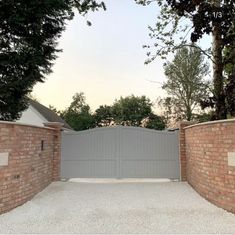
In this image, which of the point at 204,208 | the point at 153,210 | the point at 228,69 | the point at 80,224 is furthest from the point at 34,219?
the point at 228,69

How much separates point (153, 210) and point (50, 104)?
1345 inches

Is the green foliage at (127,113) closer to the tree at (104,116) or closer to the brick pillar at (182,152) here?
the tree at (104,116)

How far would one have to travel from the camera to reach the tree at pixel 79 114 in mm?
34562

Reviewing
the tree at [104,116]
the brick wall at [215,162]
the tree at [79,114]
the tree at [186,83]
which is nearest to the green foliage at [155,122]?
the tree at [186,83]

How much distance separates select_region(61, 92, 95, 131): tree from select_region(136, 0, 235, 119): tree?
23.6 m

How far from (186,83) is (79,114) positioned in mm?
17186

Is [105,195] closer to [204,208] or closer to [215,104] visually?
[204,208]

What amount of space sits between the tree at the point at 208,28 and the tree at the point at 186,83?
34.3 feet

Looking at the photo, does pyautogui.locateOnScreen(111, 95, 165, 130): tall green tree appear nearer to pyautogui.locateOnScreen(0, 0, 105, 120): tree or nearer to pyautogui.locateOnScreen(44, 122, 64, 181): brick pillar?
pyautogui.locateOnScreen(44, 122, 64, 181): brick pillar

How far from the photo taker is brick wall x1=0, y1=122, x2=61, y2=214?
19.7 ft

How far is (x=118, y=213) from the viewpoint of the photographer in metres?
5.99

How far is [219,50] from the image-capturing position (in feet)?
33.6

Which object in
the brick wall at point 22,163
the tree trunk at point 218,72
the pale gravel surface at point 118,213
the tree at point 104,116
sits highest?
the tree at point 104,116

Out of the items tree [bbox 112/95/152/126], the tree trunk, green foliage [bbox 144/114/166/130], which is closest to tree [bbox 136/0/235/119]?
the tree trunk
